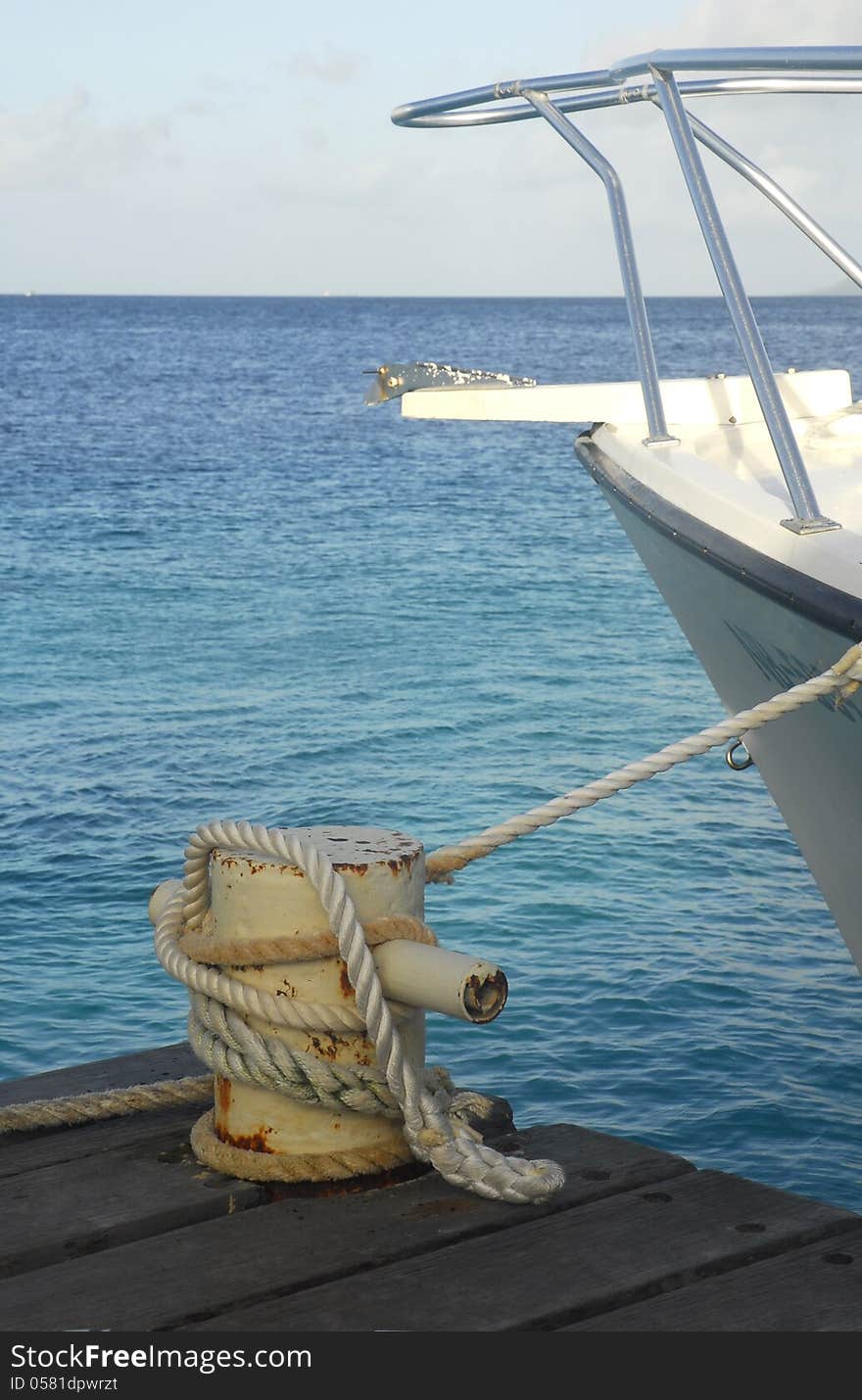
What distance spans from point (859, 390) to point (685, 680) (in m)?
17.1

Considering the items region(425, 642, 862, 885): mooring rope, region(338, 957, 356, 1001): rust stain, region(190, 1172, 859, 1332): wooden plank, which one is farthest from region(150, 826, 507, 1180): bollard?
region(190, 1172, 859, 1332): wooden plank

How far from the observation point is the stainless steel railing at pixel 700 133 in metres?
3.00

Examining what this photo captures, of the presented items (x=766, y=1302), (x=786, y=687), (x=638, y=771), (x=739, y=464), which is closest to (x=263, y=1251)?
(x=766, y=1302)

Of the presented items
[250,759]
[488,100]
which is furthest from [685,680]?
[488,100]

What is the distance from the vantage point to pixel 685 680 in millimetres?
11234

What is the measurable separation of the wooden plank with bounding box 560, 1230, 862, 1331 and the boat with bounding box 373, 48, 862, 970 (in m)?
1.11

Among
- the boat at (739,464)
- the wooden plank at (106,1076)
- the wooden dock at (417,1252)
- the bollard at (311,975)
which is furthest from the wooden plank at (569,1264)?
the boat at (739,464)

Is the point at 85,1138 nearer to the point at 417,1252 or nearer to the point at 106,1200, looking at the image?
the point at 106,1200

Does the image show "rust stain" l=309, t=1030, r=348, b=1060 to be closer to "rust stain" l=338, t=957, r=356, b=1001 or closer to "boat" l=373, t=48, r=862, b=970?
"rust stain" l=338, t=957, r=356, b=1001

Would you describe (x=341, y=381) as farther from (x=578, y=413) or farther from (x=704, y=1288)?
(x=704, y=1288)

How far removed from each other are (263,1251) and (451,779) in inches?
256

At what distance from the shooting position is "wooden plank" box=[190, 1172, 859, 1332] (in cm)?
174

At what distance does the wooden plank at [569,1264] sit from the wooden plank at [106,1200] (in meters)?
0.26

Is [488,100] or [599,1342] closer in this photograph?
[599,1342]
